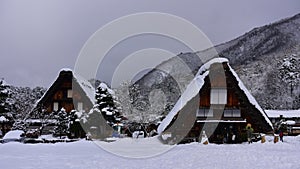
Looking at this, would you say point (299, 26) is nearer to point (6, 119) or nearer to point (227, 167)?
point (6, 119)

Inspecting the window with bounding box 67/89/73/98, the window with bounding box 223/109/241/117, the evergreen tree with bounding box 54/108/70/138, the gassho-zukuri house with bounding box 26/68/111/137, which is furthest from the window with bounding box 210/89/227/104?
the window with bounding box 67/89/73/98

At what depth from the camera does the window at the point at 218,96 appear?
30.3 meters

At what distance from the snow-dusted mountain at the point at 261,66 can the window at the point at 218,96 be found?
2659cm

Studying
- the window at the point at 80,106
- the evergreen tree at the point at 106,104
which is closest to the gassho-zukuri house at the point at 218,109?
the evergreen tree at the point at 106,104

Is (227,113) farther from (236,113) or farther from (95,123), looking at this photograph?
(95,123)

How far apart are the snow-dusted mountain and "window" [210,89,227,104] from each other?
1047 inches

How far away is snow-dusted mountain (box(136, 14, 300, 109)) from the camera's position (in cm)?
6612

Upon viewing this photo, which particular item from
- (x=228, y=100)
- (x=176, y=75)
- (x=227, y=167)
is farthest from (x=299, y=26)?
(x=227, y=167)

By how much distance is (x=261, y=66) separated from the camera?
92.8 meters

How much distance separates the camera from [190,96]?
28531 millimetres

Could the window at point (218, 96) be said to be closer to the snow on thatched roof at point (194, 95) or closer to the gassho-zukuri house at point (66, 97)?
the snow on thatched roof at point (194, 95)

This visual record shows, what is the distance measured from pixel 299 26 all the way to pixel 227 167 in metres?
115

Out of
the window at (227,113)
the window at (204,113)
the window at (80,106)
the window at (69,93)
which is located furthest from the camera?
the window at (69,93)

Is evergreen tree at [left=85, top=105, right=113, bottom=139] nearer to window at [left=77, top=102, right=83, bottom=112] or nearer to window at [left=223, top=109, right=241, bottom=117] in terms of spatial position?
window at [left=77, top=102, right=83, bottom=112]
